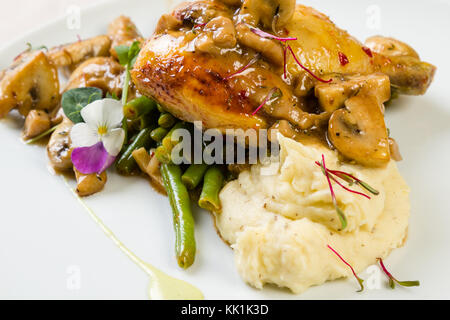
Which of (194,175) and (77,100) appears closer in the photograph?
(194,175)

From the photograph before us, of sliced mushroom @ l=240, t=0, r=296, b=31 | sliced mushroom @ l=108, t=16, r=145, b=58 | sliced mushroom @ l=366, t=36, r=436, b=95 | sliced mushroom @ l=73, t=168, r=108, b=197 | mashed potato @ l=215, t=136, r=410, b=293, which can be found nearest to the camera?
mashed potato @ l=215, t=136, r=410, b=293

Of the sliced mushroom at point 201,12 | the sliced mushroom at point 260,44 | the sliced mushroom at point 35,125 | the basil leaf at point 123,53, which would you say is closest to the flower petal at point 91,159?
the sliced mushroom at point 35,125

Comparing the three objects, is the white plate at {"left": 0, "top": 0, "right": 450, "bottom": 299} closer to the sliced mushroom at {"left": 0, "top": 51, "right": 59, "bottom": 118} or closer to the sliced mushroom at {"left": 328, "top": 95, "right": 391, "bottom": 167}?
the sliced mushroom at {"left": 0, "top": 51, "right": 59, "bottom": 118}

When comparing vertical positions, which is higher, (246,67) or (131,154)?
(246,67)

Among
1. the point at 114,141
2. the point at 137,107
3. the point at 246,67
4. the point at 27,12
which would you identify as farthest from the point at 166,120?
the point at 27,12

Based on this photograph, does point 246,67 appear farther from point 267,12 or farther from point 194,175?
point 194,175

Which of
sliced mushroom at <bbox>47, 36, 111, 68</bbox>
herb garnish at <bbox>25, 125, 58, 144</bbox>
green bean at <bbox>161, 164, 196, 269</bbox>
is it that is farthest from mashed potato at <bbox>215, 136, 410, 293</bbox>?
sliced mushroom at <bbox>47, 36, 111, 68</bbox>

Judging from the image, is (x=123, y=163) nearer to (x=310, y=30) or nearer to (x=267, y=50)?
(x=267, y=50)
